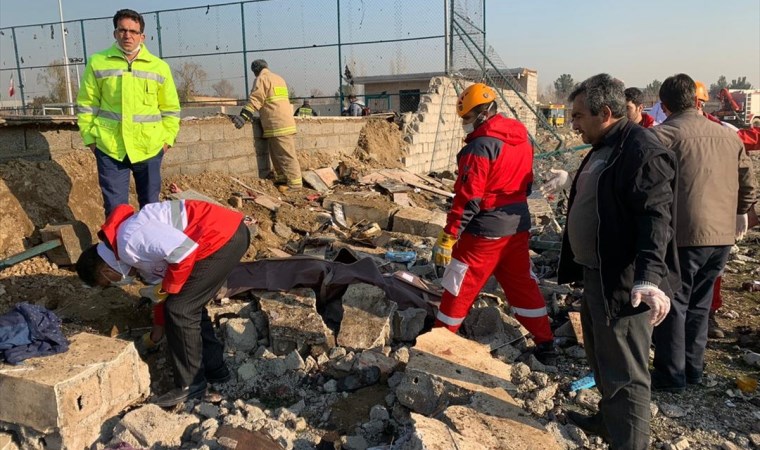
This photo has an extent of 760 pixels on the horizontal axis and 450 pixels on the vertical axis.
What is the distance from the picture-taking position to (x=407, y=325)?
13.4 ft

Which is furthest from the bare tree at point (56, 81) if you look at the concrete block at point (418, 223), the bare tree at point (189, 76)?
the concrete block at point (418, 223)

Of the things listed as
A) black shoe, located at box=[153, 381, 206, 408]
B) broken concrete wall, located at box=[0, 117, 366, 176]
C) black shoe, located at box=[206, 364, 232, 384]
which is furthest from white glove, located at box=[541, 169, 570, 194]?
broken concrete wall, located at box=[0, 117, 366, 176]

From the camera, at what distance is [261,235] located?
20.1 feet

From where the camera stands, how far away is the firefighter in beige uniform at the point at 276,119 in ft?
24.5

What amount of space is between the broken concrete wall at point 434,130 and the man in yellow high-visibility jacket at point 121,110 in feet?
21.0

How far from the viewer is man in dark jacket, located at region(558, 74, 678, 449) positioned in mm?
2324

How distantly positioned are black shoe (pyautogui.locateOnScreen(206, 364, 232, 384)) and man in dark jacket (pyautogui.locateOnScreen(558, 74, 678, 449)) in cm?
227

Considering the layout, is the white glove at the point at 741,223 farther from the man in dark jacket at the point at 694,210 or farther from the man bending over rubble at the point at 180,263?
the man bending over rubble at the point at 180,263

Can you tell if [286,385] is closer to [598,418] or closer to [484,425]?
[484,425]

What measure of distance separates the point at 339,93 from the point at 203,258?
32.3ft

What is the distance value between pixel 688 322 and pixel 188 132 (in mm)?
5786

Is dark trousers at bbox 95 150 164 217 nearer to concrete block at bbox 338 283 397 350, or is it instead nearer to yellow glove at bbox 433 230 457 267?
concrete block at bbox 338 283 397 350

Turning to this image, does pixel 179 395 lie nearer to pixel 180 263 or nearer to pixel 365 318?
pixel 180 263

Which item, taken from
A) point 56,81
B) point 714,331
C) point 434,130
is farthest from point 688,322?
point 56,81
